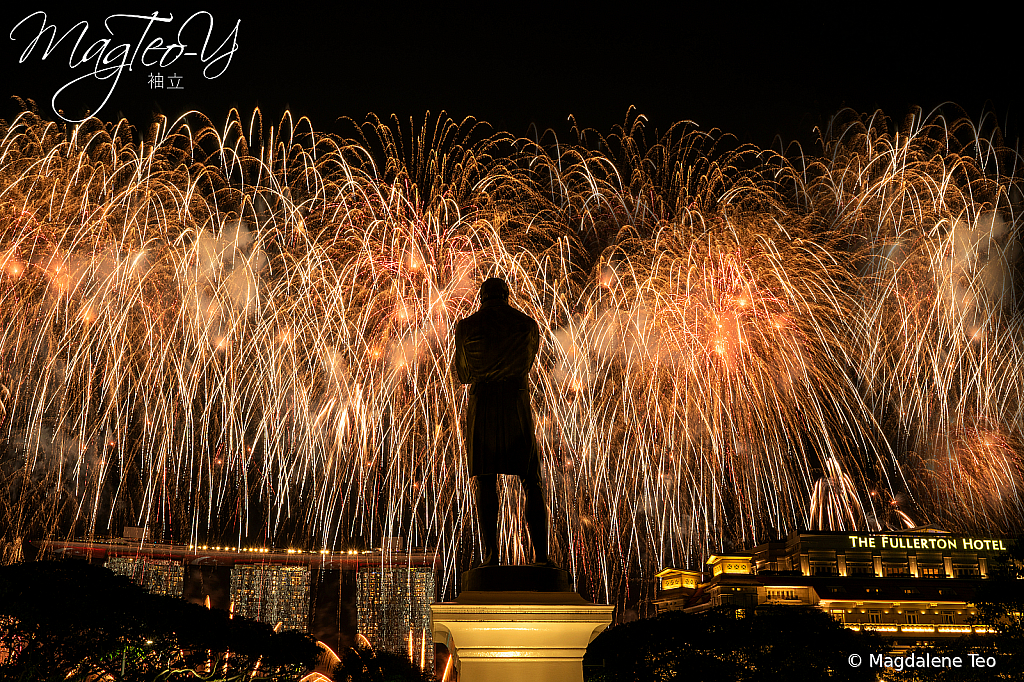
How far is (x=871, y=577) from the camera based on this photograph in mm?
97875

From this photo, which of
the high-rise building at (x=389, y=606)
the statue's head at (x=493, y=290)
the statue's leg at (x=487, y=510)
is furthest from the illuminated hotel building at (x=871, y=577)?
the statue's head at (x=493, y=290)

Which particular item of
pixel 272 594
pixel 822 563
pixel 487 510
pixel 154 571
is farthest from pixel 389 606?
pixel 487 510

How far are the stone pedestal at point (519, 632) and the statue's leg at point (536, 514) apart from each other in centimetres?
79

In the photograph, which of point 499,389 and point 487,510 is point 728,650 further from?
point 499,389

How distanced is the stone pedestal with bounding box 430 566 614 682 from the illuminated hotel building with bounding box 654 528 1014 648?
91251 millimetres

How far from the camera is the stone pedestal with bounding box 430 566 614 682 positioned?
7941 mm

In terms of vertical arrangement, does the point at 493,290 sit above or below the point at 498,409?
above

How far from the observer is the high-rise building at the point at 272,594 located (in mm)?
118625

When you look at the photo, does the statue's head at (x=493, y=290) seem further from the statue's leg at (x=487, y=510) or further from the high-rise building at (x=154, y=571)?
the high-rise building at (x=154, y=571)

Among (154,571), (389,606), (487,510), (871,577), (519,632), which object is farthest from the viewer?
(389,606)

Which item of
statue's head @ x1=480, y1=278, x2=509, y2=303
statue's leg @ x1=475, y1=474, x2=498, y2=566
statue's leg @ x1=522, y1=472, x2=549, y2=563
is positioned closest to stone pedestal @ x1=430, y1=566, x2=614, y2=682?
statue's leg @ x1=475, y1=474, x2=498, y2=566

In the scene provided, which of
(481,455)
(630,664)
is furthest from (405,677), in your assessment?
(481,455)

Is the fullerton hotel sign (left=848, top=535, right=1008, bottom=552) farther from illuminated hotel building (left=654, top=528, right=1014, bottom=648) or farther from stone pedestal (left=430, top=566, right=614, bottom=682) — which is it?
stone pedestal (left=430, top=566, right=614, bottom=682)

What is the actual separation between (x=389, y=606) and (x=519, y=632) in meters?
116
